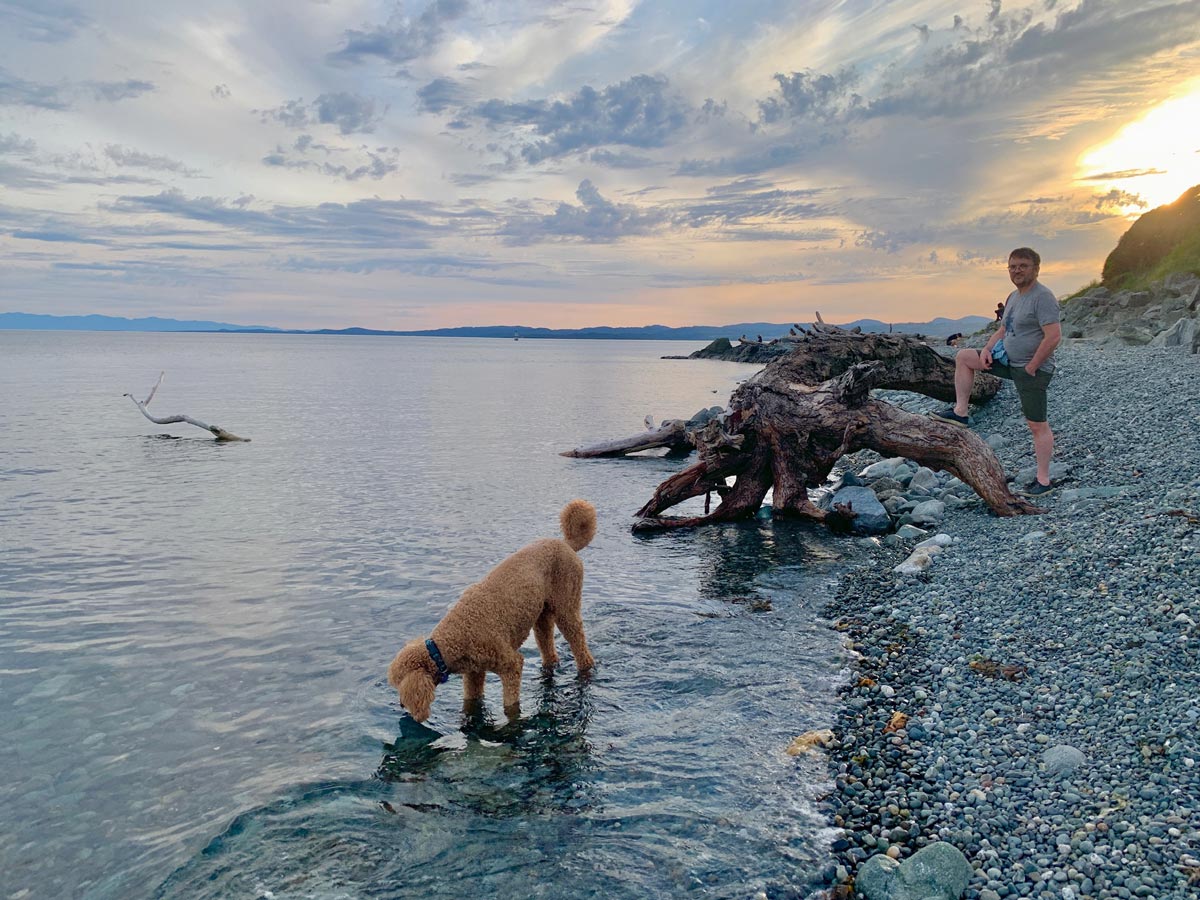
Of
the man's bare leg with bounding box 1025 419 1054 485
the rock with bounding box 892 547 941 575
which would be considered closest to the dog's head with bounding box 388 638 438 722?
the rock with bounding box 892 547 941 575

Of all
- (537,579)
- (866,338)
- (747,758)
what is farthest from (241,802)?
(866,338)

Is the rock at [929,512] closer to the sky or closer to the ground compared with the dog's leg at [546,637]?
closer to the sky

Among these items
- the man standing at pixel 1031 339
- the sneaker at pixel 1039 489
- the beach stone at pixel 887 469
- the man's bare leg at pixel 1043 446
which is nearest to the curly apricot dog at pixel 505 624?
the man standing at pixel 1031 339

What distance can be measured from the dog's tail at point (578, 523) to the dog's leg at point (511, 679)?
1.42m

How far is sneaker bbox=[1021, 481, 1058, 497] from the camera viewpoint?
11523mm

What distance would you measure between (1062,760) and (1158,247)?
4471 centimetres

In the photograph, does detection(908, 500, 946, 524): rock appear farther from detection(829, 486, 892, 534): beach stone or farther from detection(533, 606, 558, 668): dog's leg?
detection(533, 606, 558, 668): dog's leg

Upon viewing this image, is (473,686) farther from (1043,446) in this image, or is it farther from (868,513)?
(1043,446)

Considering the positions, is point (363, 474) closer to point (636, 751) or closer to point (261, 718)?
point (261, 718)

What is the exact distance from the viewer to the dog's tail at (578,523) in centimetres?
769

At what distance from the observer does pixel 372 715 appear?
7.05m

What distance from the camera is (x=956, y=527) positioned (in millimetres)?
11336

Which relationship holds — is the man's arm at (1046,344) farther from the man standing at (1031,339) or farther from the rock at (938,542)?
the rock at (938,542)

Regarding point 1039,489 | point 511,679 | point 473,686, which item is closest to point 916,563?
point 1039,489
